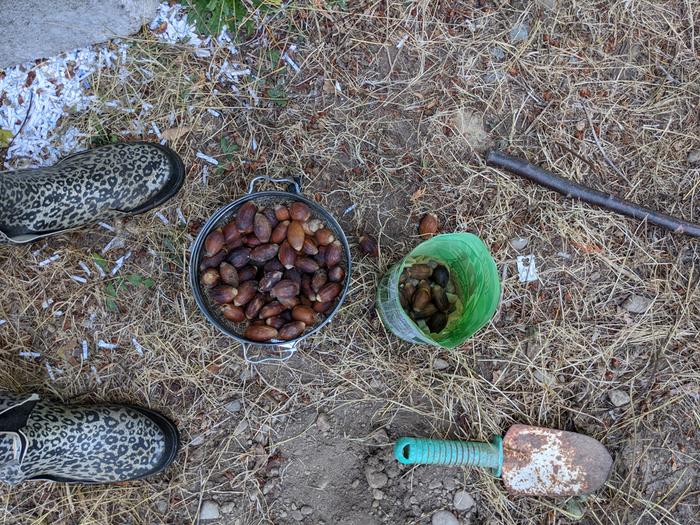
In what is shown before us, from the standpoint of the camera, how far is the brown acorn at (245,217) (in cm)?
207

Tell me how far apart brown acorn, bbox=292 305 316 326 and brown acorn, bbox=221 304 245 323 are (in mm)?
198

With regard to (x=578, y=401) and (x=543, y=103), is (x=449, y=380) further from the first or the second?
(x=543, y=103)

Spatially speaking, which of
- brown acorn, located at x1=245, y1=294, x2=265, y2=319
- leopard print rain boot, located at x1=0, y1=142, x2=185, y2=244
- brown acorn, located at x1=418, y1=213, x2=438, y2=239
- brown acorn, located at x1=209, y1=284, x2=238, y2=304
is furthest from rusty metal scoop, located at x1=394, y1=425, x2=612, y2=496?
leopard print rain boot, located at x1=0, y1=142, x2=185, y2=244

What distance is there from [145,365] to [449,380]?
118 centimetres

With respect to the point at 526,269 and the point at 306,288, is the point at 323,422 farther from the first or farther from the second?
the point at 526,269

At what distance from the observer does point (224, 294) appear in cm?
207

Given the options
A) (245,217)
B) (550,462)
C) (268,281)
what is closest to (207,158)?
(245,217)

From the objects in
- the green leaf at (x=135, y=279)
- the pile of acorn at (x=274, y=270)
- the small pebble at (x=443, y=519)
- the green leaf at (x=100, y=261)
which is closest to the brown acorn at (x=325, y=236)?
the pile of acorn at (x=274, y=270)

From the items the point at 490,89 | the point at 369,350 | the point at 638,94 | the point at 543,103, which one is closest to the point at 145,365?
the point at 369,350

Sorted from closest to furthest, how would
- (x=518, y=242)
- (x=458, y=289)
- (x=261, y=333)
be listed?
(x=261, y=333) → (x=458, y=289) → (x=518, y=242)

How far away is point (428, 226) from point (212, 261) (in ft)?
2.70

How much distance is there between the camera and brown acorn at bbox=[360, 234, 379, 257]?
2.20m

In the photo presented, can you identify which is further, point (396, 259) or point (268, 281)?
point (396, 259)

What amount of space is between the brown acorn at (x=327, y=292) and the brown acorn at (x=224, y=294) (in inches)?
11.9
